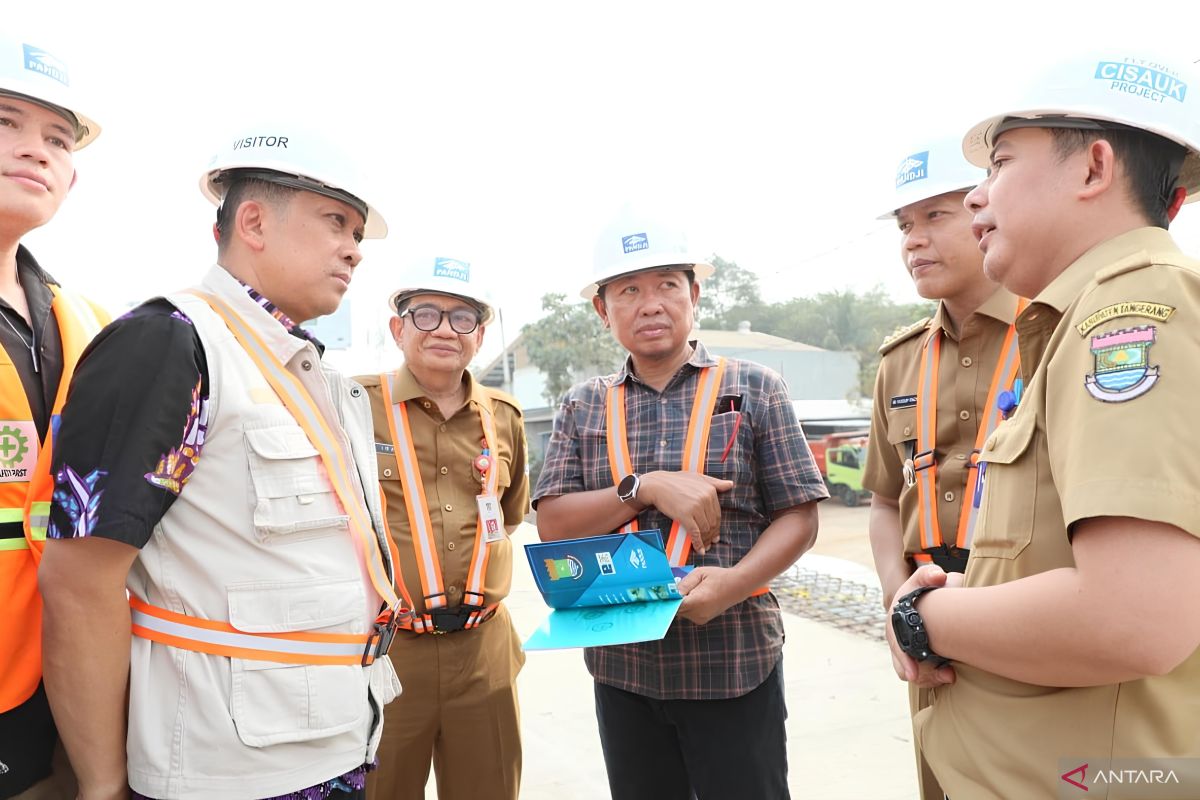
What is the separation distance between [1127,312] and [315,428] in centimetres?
157

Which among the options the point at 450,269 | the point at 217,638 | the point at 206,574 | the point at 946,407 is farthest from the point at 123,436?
the point at 946,407

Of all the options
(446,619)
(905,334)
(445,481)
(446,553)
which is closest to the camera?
(905,334)

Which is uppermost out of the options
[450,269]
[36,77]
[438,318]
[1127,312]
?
[36,77]

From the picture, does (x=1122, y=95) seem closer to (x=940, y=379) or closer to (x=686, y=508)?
(x=940, y=379)

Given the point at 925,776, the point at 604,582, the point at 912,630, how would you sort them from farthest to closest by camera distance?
the point at 925,776 → the point at 604,582 → the point at 912,630

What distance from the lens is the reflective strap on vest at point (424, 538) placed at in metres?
2.97

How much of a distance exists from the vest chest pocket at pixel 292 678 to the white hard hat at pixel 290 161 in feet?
3.15

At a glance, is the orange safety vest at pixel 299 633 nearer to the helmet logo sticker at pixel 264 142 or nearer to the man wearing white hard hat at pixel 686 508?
the helmet logo sticker at pixel 264 142

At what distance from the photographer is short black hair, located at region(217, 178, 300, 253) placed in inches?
78.7

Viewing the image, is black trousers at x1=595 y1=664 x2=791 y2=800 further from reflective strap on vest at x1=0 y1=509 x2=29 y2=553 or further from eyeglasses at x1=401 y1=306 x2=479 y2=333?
reflective strap on vest at x1=0 y1=509 x2=29 y2=553

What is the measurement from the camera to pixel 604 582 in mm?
2203

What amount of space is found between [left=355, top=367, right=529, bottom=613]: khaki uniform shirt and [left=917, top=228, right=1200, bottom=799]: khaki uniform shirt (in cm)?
194

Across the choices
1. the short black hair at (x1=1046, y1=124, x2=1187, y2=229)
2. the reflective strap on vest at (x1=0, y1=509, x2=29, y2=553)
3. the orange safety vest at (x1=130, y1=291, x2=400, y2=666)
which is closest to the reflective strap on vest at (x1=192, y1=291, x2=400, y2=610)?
the orange safety vest at (x1=130, y1=291, x2=400, y2=666)

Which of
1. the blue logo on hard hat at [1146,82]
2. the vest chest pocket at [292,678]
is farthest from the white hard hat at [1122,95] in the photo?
the vest chest pocket at [292,678]
